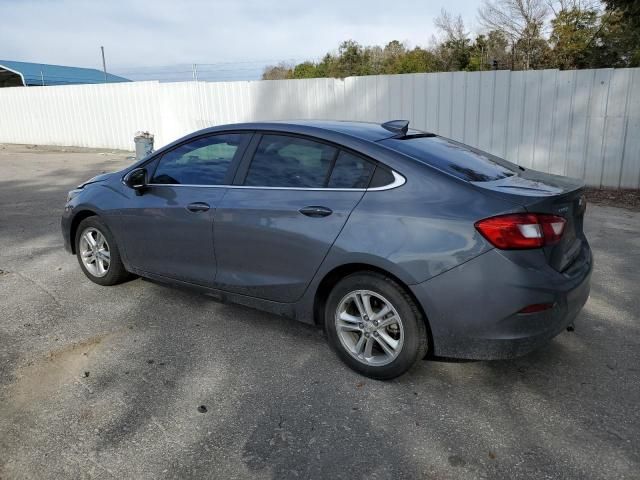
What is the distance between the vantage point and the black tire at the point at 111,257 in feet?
16.6

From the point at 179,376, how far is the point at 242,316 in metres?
1.04

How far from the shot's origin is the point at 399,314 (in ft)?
11.0

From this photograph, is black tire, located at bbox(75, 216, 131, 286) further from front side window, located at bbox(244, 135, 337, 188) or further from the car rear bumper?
the car rear bumper

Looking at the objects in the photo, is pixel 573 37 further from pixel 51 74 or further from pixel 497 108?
pixel 51 74

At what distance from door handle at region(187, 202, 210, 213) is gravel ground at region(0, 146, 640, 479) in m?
0.92

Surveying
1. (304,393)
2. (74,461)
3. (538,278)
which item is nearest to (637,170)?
(538,278)

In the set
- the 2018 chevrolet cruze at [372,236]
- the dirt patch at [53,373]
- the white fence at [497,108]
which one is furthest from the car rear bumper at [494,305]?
the white fence at [497,108]

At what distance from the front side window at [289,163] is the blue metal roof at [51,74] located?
31.4m

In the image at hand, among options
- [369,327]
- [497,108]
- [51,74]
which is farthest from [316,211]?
[51,74]

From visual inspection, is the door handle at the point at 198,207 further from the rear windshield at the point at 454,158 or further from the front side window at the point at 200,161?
the rear windshield at the point at 454,158

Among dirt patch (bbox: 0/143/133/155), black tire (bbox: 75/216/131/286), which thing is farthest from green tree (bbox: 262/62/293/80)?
black tire (bbox: 75/216/131/286)

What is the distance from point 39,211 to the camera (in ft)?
29.7

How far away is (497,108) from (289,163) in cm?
768

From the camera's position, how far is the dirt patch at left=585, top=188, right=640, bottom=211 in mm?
8969
